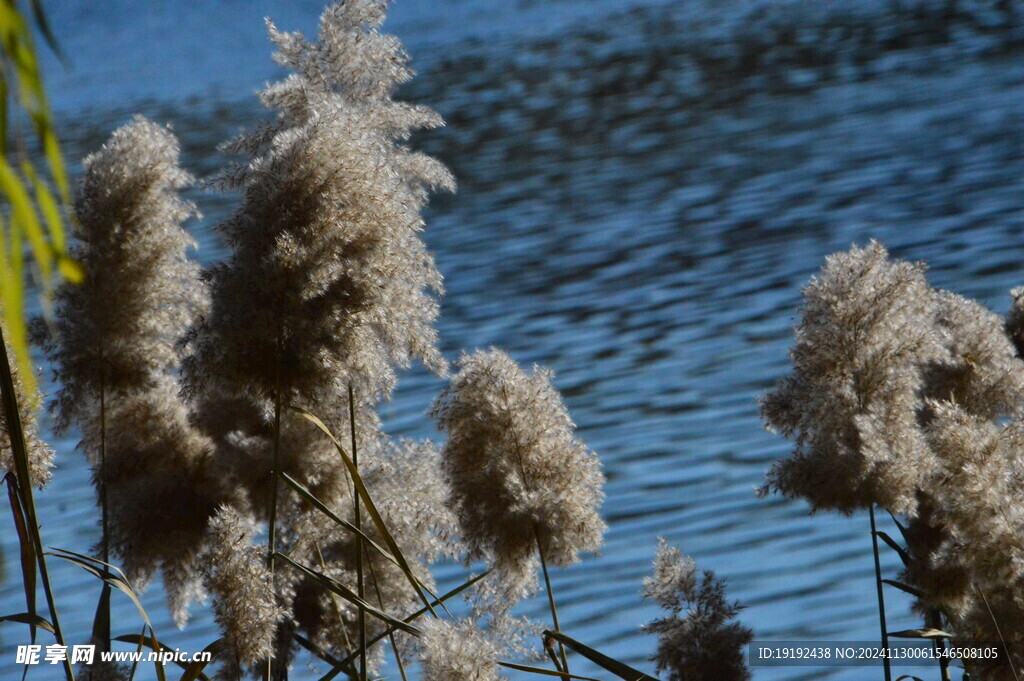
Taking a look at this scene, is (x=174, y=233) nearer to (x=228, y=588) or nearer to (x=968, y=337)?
(x=228, y=588)

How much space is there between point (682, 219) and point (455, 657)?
589 inches

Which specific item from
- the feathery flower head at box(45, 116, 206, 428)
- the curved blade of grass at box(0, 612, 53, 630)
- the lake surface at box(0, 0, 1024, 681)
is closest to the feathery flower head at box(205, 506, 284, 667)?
the curved blade of grass at box(0, 612, 53, 630)

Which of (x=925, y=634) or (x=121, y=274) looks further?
(x=121, y=274)

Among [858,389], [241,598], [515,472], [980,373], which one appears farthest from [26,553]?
[980,373]

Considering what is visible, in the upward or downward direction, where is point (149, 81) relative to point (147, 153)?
upward

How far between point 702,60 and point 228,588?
27.8 m

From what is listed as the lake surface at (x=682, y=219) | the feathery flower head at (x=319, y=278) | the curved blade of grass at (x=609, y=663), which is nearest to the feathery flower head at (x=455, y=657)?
the curved blade of grass at (x=609, y=663)

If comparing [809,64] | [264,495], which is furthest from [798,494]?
[809,64]

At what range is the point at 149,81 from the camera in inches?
1414

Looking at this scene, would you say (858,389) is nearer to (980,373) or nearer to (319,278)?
(980,373)

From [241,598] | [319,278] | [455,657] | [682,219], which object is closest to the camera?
[455,657]

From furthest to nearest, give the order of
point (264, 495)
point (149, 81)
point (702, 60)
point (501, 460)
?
point (149, 81)
point (702, 60)
point (264, 495)
point (501, 460)

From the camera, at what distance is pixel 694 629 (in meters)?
2.47

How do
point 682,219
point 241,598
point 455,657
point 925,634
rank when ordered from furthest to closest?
1. point 682,219
2. point 925,634
3. point 241,598
4. point 455,657
